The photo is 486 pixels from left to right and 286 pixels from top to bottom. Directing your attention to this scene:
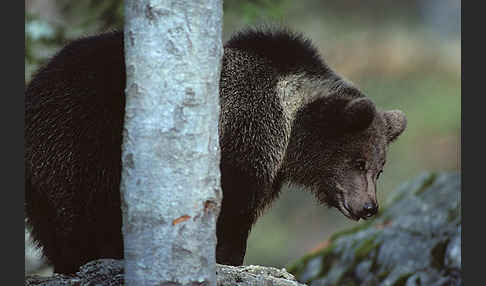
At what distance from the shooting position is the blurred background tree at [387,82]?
568 inches

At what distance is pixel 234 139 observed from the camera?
5059 mm

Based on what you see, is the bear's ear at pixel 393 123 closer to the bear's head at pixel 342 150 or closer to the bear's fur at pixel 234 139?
the bear's fur at pixel 234 139

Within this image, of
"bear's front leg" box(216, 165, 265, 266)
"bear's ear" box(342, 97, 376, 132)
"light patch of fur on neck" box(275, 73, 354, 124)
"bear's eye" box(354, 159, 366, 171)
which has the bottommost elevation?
"bear's front leg" box(216, 165, 265, 266)

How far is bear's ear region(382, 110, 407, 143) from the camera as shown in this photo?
5.82 meters

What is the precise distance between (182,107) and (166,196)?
44cm

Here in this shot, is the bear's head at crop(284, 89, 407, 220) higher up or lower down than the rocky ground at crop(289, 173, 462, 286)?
higher up

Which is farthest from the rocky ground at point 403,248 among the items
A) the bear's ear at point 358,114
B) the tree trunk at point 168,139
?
the tree trunk at point 168,139

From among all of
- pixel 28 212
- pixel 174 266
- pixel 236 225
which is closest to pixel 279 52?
pixel 236 225

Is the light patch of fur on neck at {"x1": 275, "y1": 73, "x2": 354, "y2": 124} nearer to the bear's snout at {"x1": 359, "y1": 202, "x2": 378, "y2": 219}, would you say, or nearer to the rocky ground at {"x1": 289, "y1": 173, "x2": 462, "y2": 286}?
the bear's snout at {"x1": 359, "y1": 202, "x2": 378, "y2": 219}

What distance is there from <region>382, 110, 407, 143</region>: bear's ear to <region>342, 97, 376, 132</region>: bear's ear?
49 centimetres

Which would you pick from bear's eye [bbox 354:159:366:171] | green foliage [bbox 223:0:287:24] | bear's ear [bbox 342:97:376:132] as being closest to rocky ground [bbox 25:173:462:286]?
bear's eye [bbox 354:159:366:171]

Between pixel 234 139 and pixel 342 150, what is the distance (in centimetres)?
103

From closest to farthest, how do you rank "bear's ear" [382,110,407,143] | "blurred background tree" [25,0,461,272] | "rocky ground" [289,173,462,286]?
"bear's ear" [382,110,407,143] → "rocky ground" [289,173,462,286] → "blurred background tree" [25,0,461,272]

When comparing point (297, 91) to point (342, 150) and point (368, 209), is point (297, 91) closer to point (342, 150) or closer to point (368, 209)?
point (342, 150)
